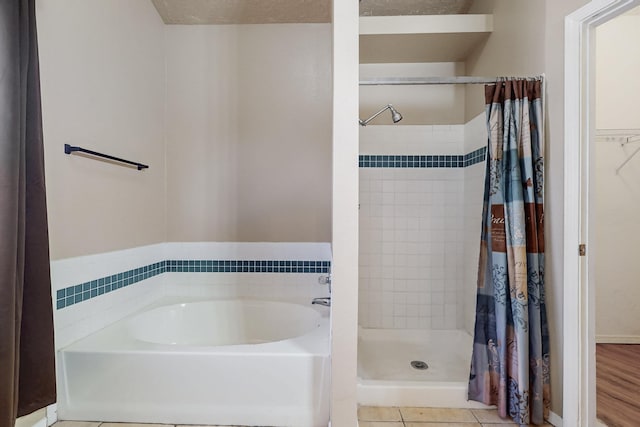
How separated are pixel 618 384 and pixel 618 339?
85 cm

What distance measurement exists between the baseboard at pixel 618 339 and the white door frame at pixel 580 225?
4.76 ft

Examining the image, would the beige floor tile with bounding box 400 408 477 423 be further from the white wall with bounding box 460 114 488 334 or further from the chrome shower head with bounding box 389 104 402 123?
the chrome shower head with bounding box 389 104 402 123

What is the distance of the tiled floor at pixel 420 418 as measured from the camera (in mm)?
1585

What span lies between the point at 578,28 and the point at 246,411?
2.34m

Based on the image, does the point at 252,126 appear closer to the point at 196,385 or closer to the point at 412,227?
the point at 412,227

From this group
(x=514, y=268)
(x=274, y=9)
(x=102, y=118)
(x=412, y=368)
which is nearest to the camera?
(x=514, y=268)

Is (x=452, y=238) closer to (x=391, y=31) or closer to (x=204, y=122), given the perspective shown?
(x=391, y=31)

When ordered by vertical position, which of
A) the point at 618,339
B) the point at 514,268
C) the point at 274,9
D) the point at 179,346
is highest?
the point at 274,9

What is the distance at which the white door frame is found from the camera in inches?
58.7

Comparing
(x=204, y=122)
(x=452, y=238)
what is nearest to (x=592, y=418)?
(x=452, y=238)

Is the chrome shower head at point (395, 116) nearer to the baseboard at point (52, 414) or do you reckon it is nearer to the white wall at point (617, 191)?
the white wall at point (617, 191)

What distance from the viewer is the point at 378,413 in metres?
1.69

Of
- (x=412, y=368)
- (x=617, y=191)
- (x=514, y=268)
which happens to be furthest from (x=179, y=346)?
(x=617, y=191)

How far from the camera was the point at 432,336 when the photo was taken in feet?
8.36
